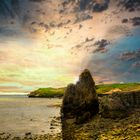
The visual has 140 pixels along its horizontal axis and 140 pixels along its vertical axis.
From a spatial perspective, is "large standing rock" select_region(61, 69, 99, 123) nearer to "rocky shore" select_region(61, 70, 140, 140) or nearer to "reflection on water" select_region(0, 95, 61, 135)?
"rocky shore" select_region(61, 70, 140, 140)

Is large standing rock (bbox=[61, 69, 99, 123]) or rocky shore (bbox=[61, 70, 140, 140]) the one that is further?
large standing rock (bbox=[61, 69, 99, 123])

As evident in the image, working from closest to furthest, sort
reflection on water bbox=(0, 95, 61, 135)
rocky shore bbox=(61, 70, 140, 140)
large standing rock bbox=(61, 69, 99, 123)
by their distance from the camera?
1. rocky shore bbox=(61, 70, 140, 140)
2. reflection on water bbox=(0, 95, 61, 135)
3. large standing rock bbox=(61, 69, 99, 123)

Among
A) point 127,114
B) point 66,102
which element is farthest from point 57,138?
point 66,102

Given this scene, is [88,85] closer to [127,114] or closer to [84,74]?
[84,74]

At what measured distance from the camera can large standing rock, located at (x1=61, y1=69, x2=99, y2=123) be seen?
229 feet

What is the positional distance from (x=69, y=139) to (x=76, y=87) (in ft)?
90.7

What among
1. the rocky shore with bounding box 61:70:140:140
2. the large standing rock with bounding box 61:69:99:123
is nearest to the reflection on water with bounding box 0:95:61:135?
the rocky shore with bounding box 61:70:140:140

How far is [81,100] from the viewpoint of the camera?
72.1 m

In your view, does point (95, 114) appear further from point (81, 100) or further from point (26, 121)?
point (26, 121)

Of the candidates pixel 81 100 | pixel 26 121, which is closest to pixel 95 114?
pixel 81 100

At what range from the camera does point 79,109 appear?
232 feet

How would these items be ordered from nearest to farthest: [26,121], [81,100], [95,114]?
1. [95,114]
2. [81,100]
3. [26,121]

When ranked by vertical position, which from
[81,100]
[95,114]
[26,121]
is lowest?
→ [26,121]

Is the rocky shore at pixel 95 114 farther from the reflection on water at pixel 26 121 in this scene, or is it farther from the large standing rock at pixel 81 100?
the reflection on water at pixel 26 121
